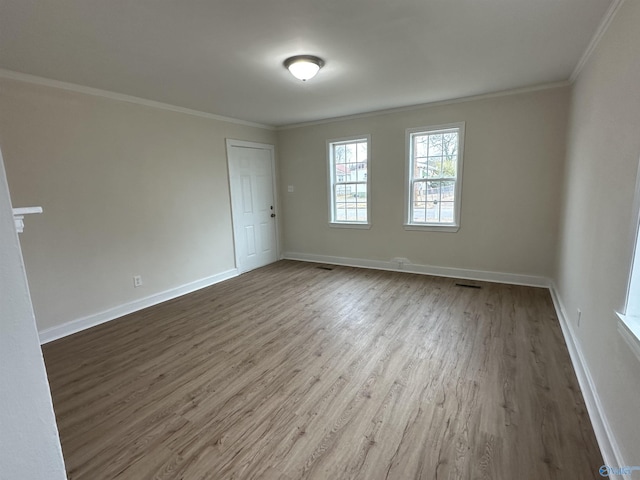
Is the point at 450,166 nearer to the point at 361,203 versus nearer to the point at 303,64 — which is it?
the point at 361,203

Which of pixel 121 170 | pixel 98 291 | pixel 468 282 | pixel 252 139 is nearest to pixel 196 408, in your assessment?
pixel 98 291

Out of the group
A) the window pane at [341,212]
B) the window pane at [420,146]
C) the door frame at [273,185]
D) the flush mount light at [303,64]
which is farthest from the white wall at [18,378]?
the window pane at [341,212]

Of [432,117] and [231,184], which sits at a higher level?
[432,117]

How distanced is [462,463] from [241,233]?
14.4 ft

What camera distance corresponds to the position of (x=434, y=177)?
4.65m

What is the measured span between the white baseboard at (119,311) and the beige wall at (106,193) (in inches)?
2.4

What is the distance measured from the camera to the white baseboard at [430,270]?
13.8ft

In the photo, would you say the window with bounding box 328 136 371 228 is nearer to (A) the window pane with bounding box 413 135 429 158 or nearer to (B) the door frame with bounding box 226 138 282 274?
(A) the window pane with bounding box 413 135 429 158

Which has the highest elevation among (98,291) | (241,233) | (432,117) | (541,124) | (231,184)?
(432,117)

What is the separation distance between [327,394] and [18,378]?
1.89m

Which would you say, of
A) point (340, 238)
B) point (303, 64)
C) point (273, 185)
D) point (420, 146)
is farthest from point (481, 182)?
point (273, 185)

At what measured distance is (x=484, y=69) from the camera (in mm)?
3121

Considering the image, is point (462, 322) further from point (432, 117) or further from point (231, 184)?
point (231, 184)

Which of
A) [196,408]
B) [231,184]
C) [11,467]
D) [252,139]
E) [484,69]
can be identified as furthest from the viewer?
[252,139]
